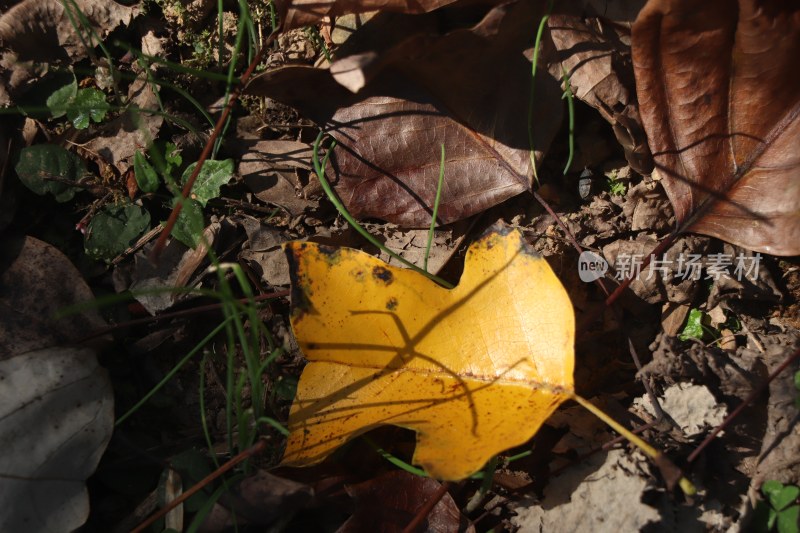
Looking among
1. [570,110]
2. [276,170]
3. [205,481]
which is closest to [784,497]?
[570,110]

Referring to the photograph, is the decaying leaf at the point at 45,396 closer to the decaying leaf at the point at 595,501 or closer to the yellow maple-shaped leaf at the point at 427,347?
the yellow maple-shaped leaf at the point at 427,347

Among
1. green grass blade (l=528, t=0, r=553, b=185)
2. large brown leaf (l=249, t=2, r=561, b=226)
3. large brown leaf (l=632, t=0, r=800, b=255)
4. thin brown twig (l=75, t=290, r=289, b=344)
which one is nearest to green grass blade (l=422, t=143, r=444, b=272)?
large brown leaf (l=249, t=2, r=561, b=226)

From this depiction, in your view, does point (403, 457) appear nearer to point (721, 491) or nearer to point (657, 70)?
point (721, 491)

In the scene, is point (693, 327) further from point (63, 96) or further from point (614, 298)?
point (63, 96)

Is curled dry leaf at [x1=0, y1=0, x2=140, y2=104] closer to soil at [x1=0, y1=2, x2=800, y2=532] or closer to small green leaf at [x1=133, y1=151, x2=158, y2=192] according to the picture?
soil at [x1=0, y1=2, x2=800, y2=532]

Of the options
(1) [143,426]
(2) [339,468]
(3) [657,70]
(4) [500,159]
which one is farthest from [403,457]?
(3) [657,70]

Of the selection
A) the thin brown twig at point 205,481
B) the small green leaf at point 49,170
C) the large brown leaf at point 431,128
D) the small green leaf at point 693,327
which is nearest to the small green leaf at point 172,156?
the small green leaf at point 49,170

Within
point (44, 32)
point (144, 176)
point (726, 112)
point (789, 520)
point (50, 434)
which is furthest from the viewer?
point (44, 32)
